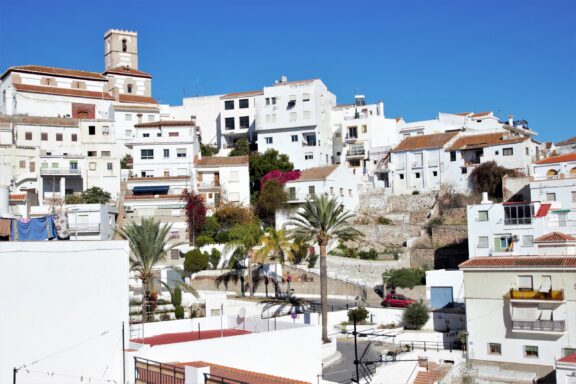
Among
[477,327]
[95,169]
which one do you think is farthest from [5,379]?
[95,169]

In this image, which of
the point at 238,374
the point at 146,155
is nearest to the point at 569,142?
the point at 146,155

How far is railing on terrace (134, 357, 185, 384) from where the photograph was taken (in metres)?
21.2

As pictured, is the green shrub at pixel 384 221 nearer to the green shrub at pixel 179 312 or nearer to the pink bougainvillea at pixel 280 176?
the pink bougainvillea at pixel 280 176

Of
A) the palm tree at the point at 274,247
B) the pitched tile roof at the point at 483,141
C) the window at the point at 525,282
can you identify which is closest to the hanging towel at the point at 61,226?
the palm tree at the point at 274,247

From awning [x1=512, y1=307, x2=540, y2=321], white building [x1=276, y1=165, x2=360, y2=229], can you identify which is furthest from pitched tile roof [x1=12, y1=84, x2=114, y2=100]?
awning [x1=512, y1=307, x2=540, y2=321]

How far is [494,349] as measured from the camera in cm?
3575

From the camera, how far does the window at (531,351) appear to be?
113 ft

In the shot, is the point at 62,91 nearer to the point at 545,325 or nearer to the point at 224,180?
the point at 224,180

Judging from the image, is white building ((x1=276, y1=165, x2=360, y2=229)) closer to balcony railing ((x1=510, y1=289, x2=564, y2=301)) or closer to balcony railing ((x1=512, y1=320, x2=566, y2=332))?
balcony railing ((x1=510, y1=289, x2=564, y2=301))

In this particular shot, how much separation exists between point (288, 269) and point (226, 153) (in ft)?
96.8

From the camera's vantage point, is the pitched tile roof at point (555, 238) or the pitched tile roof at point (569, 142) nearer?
the pitched tile roof at point (555, 238)

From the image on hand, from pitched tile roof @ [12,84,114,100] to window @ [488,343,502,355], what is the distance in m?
53.5

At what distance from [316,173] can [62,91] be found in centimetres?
2941

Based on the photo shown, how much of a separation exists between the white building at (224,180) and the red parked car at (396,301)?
73.1 feet
